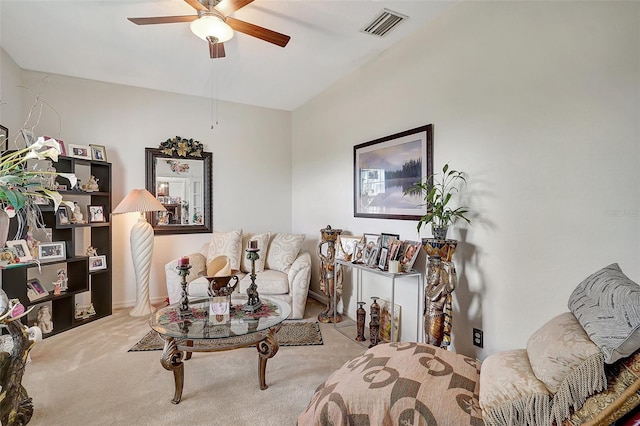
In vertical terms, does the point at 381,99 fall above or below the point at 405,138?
above

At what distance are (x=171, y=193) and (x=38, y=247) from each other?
151 cm

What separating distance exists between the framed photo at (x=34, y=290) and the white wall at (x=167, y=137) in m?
0.81

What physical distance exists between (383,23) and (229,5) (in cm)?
126

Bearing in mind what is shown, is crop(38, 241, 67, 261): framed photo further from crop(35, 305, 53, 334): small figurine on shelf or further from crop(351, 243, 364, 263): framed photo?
crop(351, 243, 364, 263): framed photo

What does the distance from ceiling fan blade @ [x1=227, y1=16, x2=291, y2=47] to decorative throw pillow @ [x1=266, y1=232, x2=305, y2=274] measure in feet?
7.55

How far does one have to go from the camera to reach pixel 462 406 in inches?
47.4

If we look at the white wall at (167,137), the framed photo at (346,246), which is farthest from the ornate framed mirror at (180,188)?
the framed photo at (346,246)

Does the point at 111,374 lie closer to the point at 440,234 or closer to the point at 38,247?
the point at 38,247

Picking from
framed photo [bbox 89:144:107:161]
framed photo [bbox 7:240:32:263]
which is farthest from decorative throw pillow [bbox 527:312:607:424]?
framed photo [bbox 89:144:107:161]

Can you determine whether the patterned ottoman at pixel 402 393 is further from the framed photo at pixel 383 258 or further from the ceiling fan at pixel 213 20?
the ceiling fan at pixel 213 20

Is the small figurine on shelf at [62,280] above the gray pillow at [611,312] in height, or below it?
below

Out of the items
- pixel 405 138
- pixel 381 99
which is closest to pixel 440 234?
pixel 405 138

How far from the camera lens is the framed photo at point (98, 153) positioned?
3.57 m

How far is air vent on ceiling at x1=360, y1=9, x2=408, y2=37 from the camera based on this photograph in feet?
8.03
